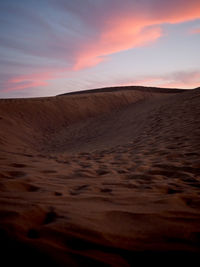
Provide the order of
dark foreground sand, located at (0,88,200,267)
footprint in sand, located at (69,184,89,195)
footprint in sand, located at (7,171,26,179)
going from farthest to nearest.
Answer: footprint in sand, located at (7,171,26,179), footprint in sand, located at (69,184,89,195), dark foreground sand, located at (0,88,200,267)

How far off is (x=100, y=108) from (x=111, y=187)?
13.8 meters

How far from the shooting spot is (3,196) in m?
1.49

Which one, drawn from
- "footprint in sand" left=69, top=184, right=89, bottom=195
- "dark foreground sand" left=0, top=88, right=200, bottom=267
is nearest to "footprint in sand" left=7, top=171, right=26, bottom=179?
"dark foreground sand" left=0, top=88, right=200, bottom=267

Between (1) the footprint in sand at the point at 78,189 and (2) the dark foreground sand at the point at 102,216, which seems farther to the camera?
(1) the footprint in sand at the point at 78,189

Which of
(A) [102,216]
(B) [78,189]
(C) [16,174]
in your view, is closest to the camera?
(A) [102,216]

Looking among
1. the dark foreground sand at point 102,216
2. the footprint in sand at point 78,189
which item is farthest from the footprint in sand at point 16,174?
the footprint in sand at point 78,189

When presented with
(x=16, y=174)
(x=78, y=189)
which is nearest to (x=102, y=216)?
(x=78, y=189)

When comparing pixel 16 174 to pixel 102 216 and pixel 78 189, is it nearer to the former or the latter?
pixel 78 189

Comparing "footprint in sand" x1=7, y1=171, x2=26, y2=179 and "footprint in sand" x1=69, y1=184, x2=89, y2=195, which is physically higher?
"footprint in sand" x1=7, y1=171, x2=26, y2=179

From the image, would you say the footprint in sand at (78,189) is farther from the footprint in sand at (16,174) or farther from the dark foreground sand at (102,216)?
the footprint in sand at (16,174)

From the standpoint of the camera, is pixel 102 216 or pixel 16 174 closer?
pixel 102 216

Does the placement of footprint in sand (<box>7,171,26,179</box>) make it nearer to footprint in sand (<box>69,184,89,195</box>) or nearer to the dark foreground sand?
the dark foreground sand

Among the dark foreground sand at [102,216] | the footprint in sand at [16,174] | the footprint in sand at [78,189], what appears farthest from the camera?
the footprint in sand at [16,174]

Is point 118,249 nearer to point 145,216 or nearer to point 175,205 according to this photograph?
point 145,216
